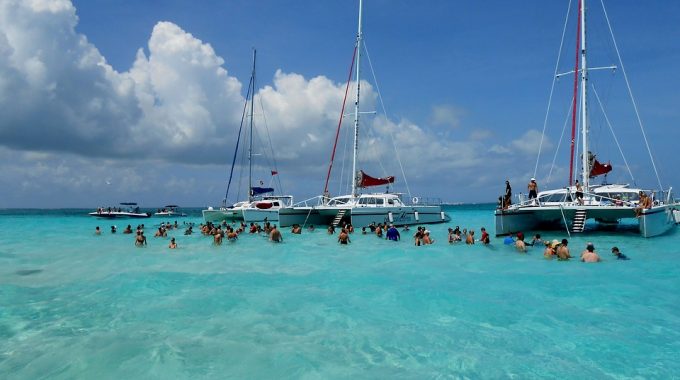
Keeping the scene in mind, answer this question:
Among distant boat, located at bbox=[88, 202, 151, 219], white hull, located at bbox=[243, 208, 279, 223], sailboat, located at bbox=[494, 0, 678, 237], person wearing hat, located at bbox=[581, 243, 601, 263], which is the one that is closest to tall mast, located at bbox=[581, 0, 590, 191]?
sailboat, located at bbox=[494, 0, 678, 237]

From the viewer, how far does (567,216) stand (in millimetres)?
25688

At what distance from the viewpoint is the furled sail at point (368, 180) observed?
3653cm

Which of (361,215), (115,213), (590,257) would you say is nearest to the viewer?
(590,257)

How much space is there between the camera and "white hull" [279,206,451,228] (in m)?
33.3

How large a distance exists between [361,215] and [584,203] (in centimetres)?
1471

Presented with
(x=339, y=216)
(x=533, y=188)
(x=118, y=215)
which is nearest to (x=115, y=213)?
(x=118, y=215)

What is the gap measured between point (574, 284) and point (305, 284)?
8440 mm

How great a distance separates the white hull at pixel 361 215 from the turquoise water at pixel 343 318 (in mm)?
13944

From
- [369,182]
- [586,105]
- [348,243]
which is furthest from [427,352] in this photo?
[369,182]

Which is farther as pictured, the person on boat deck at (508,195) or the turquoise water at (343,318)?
the person on boat deck at (508,195)

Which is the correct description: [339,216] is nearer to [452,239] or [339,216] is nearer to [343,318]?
[452,239]

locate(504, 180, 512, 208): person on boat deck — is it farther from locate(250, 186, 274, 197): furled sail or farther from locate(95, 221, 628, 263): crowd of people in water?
locate(250, 186, 274, 197): furled sail

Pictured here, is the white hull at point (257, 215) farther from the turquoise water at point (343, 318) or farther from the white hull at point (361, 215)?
the turquoise water at point (343, 318)

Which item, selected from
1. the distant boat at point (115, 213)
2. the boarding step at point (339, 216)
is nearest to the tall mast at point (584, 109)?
the boarding step at point (339, 216)
